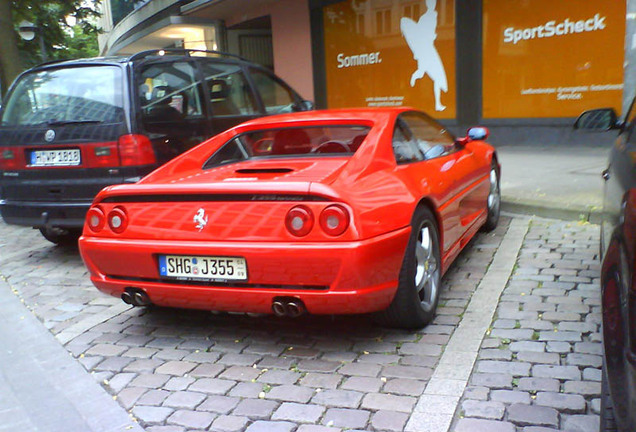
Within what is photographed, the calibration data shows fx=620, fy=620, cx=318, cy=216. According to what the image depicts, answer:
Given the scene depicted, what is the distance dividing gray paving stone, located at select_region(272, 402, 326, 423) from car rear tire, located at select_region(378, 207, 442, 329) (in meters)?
0.85

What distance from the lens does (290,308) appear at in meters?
3.24

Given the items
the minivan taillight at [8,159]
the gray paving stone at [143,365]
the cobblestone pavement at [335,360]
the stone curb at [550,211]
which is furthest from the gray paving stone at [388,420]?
the minivan taillight at [8,159]

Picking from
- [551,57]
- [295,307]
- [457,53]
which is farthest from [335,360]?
[457,53]

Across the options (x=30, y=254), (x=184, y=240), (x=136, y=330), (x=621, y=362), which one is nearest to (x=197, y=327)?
(x=136, y=330)

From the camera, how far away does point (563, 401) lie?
2.76 meters

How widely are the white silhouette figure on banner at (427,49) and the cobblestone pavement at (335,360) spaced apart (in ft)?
26.4

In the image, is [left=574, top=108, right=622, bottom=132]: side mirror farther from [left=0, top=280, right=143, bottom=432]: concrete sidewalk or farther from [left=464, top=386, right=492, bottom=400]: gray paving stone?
[left=0, top=280, right=143, bottom=432]: concrete sidewalk

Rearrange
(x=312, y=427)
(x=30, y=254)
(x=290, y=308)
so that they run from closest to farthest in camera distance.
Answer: (x=312, y=427)
(x=290, y=308)
(x=30, y=254)

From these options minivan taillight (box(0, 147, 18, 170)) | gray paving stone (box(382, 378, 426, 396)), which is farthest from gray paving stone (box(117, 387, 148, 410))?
minivan taillight (box(0, 147, 18, 170))

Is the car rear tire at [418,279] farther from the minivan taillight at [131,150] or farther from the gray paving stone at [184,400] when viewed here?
the minivan taillight at [131,150]

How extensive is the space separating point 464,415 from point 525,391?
0.37m

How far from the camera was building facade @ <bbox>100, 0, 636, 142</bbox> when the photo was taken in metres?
9.75

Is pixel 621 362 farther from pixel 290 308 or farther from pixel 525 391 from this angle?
pixel 290 308

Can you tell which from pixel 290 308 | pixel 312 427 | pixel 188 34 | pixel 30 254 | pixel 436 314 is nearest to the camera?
pixel 312 427
